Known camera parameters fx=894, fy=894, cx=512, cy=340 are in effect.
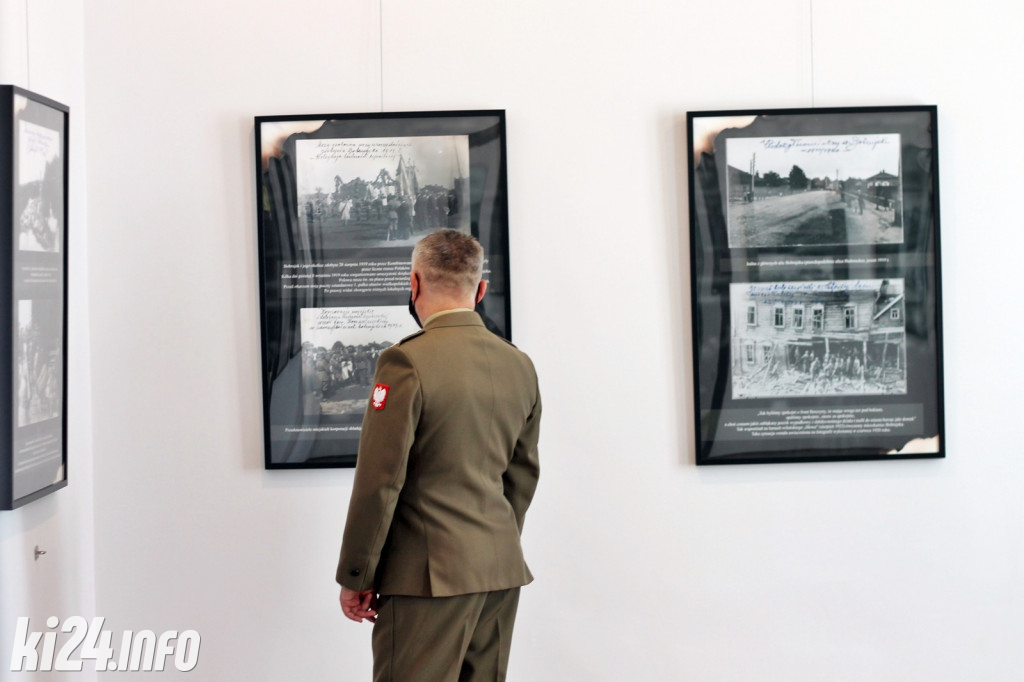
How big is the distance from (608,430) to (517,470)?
24.4 inches

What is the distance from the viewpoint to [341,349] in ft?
8.64

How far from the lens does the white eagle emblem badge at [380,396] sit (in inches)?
73.0

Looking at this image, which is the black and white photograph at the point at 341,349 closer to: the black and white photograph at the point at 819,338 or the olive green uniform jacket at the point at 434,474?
the olive green uniform jacket at the point at 434,474

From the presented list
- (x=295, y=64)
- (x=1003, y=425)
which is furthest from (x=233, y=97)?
(x=1003, y=425)

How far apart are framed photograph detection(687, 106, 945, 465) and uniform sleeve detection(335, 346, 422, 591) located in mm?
1098

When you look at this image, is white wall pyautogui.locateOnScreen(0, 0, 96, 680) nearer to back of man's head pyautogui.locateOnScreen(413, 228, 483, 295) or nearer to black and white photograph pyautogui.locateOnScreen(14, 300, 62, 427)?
black and white photograph pyautogui.locateOnScreen(14, 300, 62, 427)

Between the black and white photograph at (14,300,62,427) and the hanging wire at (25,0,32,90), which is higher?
the hanging wire at (25,0,32,90)

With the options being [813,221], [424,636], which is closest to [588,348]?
[813,221]

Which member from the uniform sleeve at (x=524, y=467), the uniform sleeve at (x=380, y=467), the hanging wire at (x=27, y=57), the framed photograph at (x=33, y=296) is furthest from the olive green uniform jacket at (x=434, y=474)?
the hanging wire at (x=27, y=57)

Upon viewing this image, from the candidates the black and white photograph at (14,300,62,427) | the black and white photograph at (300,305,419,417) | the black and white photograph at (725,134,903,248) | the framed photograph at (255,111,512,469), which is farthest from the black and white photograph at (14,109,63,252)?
the black and white photograph at (725,134,903,248)

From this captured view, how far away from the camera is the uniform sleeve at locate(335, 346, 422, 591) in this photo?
1.81 m

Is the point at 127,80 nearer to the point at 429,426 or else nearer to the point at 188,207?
the point at 188,207

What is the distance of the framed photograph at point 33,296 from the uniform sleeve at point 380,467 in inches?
33.8
